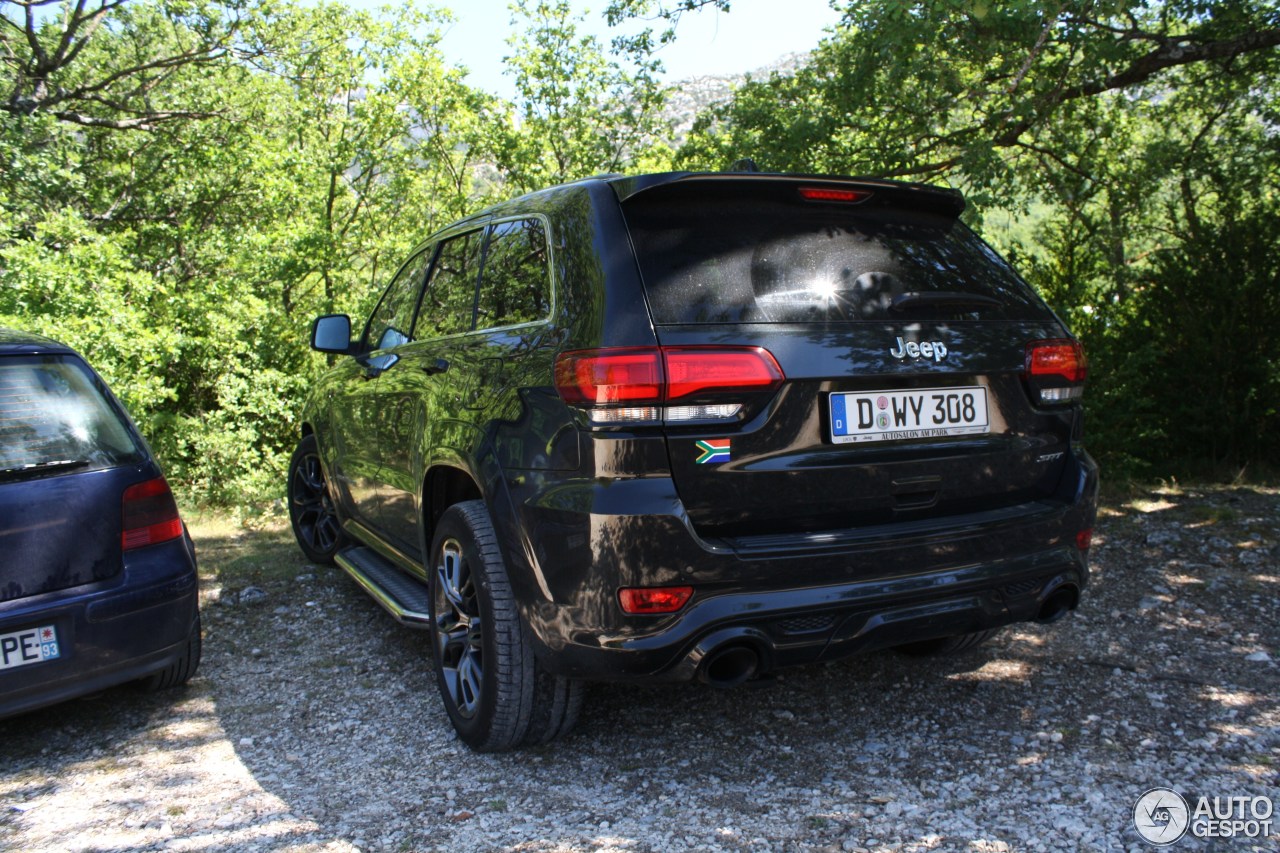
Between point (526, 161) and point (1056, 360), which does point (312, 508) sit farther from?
point (526, 161)

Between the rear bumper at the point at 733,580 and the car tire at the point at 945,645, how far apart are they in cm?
101

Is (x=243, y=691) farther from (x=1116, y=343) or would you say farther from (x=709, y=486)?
(x=1116, y=343)

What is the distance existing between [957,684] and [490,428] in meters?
2.08

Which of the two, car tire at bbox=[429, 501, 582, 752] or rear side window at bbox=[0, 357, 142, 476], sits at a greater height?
rear side window at bbox=[0, 357, 142, 476]

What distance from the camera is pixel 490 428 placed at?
3.08 meters

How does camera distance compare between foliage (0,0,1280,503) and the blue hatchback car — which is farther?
foliage (0,0,1280,503)

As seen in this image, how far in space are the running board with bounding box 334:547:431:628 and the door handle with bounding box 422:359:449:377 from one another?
33.4 inches

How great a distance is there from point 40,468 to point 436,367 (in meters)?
1.41

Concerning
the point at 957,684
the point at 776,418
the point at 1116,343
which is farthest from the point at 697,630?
the point at 1116,343

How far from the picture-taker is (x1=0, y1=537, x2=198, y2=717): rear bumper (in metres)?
3.23

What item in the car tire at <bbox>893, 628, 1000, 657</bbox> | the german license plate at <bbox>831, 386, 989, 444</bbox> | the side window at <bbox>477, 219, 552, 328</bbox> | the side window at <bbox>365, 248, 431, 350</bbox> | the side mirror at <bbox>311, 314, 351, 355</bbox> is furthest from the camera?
the side mirror at <bbox>311, 314, 351, 355</bbox>

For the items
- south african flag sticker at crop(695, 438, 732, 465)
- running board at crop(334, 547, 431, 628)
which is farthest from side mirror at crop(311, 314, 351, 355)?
south african flag sticker at crop(695, 438, 732, 465)

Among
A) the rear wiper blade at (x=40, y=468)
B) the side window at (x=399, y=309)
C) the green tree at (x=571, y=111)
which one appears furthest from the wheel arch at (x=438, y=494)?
the green tree at (x=571, y=111)

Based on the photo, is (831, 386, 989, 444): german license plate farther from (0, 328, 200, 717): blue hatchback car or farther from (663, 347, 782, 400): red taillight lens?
(0, 328, 200, 717): blue hatchback car
